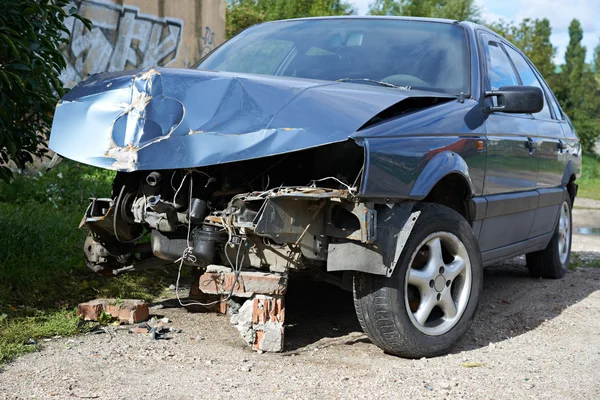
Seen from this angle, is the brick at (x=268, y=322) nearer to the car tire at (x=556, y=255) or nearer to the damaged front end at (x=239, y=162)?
the damaged front end at (x=239, y=162)

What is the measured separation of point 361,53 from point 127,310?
2.19 meters

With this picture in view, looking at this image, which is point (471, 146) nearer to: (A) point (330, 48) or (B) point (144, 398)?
(A) point (330, 48)

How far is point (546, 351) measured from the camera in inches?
178

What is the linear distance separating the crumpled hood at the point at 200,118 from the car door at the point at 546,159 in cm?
211

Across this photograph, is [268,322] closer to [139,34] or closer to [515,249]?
[515,249]

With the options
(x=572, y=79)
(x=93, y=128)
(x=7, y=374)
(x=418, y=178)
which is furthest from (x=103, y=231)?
(x=572, y=79)

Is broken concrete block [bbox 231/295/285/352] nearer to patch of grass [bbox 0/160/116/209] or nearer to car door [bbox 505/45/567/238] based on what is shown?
car door [bbox 505/45/567/238]

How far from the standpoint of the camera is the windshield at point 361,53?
4.92m

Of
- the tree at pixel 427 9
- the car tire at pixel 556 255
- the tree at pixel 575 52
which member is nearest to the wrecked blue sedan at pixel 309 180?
the car tire at pixel 556 255

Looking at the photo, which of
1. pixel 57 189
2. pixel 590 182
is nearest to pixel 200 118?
pixel 57 189

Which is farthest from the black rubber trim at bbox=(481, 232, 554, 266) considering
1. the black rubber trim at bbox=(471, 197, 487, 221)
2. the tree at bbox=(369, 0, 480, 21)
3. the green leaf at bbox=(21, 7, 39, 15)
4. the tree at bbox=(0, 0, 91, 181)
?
the tree at bbox=(369, 0, 480, 21)

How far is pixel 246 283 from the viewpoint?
4.09 metres

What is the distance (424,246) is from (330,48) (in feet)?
5.31

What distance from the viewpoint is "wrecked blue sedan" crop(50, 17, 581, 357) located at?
3.76 m
